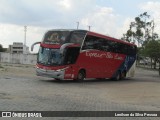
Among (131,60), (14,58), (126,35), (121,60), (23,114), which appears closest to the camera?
(23,114)

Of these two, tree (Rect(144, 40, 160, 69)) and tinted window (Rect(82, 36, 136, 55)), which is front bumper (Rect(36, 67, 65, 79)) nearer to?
tinted window (Rect(82, 36, 136, 55))

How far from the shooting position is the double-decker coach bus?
27.8 m

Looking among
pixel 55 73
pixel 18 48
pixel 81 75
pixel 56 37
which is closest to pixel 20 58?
pixel 81 75

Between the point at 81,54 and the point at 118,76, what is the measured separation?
871cm

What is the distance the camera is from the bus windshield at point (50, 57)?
27678 mm

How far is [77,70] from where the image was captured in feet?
95.8

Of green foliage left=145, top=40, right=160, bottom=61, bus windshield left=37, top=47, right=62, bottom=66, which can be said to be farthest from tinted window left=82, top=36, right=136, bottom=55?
green foliage left=145, top=40, right=160, bottom=61

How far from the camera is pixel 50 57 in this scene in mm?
27891

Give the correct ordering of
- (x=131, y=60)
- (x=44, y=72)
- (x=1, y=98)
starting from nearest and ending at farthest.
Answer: (x=1, y=98) < (x=44, y=72) < (x=131, y=60)

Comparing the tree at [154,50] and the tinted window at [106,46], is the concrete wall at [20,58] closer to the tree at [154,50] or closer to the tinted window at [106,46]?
the tree at [154,50]

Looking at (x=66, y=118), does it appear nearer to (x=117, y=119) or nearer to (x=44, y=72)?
(x=117, y=119)

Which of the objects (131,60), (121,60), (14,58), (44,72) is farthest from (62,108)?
(14,58)

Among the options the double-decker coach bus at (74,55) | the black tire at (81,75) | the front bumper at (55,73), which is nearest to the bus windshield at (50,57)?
the double-decker coach bus at (74,55)

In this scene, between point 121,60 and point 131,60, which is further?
point 131,60
